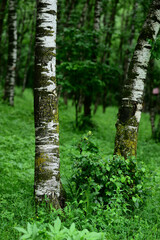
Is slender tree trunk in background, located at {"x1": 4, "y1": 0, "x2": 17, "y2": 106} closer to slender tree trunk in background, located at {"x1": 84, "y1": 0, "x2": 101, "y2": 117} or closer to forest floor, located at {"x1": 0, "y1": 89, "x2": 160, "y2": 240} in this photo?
slender tree trunk in background, located at {"x1": 84, "y1": 0, "x2": 101, "y2": 117}

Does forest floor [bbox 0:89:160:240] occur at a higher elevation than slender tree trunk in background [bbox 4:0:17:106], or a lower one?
lower

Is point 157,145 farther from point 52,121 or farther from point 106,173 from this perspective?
point 52,121

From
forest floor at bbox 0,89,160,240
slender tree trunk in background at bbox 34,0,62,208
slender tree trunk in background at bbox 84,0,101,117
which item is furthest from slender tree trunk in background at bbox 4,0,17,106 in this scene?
slender tree trunk in background at bbox 34,0,62,208

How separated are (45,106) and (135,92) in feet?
6.80

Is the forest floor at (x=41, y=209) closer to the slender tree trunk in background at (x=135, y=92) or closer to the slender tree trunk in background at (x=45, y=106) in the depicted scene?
the slender tree trunk in background at (x=45, y=106)

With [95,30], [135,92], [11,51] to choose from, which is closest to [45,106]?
[135,92]

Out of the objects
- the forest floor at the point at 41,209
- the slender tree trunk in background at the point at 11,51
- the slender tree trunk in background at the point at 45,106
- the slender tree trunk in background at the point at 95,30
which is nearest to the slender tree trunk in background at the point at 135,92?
the forest floor at the point at 41,209

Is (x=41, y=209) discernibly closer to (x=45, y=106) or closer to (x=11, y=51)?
(x=45, y=106)

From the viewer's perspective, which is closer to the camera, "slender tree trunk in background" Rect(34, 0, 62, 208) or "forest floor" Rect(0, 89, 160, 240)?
"forest floor" Rect(0, 89, 160, 240)

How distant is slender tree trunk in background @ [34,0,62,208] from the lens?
403 cm

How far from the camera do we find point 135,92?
5082 millimetres

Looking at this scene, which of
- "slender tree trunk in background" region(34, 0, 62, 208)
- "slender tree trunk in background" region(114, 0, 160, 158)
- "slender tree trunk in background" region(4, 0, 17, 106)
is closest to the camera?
"slender tree trunk in background" region(34, 0, 62, 208)

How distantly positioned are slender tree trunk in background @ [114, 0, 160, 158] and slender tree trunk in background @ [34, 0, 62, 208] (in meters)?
1.71

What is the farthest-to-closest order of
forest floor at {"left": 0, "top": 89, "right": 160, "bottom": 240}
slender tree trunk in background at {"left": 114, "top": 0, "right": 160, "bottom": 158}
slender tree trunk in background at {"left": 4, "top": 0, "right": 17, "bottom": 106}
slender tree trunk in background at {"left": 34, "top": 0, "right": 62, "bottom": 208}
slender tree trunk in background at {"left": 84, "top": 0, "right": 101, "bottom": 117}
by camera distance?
1. slender tree trunk in background at {"left": 4, "top": 0, "right": 17, "bottom": 106}
2. slender tree trunk in background at {"left": 84, "top": 0, "right": 101, "bottom": 117}
3. slender tree trunk in background at {"left": 114, "top": 0, "right": 160, "bottom": 158}
4. slender tree trunk in background at {"left": 34, "top": 0, "right": 62, "bottom": 208}
5. forest floor at {"left": 0, "top": 89, "right": 160, "bottom": 240}
